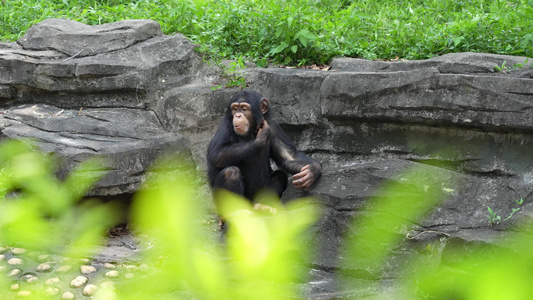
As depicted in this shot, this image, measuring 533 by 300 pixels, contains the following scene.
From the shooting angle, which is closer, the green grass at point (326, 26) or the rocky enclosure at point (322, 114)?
the rocky enclosure at point (322, 114)

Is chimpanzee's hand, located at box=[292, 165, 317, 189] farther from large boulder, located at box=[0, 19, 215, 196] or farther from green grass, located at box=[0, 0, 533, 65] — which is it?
green grass, located at box=[0, 0, 533, 65]

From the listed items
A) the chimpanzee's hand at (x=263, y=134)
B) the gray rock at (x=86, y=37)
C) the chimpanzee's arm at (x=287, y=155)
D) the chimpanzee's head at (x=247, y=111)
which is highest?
the gray rock at (x=86, y=37)

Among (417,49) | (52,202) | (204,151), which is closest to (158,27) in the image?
(204,151)

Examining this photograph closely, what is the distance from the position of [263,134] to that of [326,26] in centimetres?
240

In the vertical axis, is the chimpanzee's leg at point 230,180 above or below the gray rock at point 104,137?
below

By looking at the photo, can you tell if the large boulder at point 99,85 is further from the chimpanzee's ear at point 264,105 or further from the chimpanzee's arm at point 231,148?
the chimpanzee's ear at point 264,105

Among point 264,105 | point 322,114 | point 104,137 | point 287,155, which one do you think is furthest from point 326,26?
point 104,137

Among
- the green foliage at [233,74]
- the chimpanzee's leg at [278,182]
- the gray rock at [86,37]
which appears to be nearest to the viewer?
the chimpanzee's leg at [278,182]

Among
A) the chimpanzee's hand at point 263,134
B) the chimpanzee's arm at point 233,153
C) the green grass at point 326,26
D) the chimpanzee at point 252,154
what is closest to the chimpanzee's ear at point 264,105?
A: the chimpanzee at point 252,154

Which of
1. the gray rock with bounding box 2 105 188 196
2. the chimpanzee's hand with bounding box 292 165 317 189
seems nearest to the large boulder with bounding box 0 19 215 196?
the gray rock with bounding box 2 105 188 196

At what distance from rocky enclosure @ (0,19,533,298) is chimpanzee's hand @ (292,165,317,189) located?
4.0 inches

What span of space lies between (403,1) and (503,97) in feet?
14.3

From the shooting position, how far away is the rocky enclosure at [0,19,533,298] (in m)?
5.38

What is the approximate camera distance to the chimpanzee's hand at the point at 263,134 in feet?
19.3
